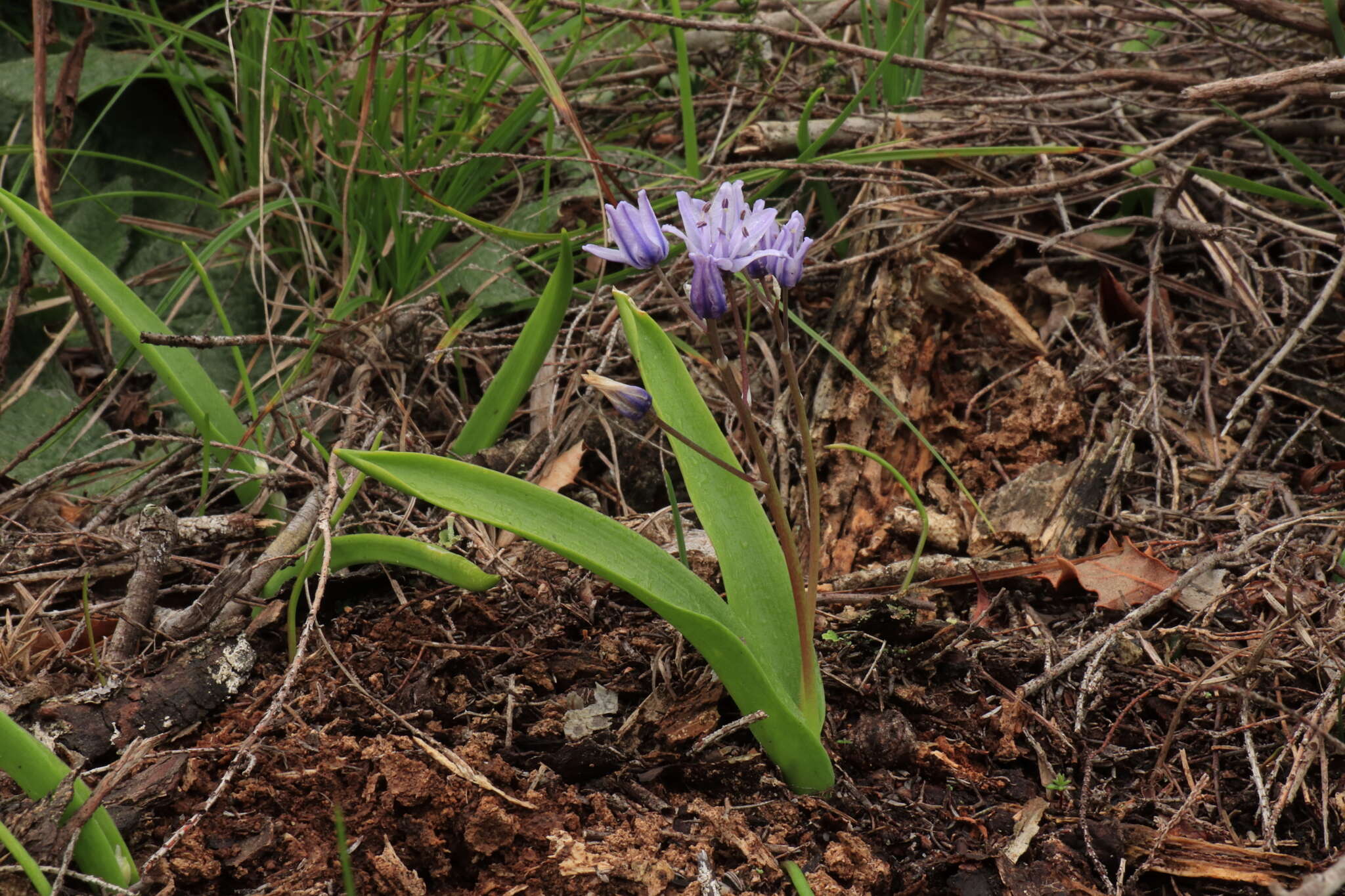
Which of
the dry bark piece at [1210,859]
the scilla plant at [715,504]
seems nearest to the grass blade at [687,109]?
the scilla plant at [715,504]

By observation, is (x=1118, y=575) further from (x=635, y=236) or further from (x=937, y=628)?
(x=635, y=236)

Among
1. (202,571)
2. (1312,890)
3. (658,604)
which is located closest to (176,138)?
(202,571)

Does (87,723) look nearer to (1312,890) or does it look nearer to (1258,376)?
(1312,890)

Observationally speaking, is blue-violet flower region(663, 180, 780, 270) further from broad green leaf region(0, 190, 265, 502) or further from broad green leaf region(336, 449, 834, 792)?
broad green leaf region(0, 190, 265, 502)

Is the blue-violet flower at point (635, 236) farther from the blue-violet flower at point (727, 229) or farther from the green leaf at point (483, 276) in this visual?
the green leaf at point (483, 276)

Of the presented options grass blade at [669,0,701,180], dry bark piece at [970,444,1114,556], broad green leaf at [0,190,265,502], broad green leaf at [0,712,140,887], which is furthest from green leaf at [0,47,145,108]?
dry bark piece at [970,444,1114,556]

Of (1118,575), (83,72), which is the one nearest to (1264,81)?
(1118,575)

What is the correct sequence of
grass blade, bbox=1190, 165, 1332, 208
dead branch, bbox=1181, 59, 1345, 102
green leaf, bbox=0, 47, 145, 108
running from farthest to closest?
green leaf, bbox=0, 47, 145, 108, grass blade, bbox=1190, 165, 1332, 208, dead branch, bbox=1181, 59, 1345, 102
